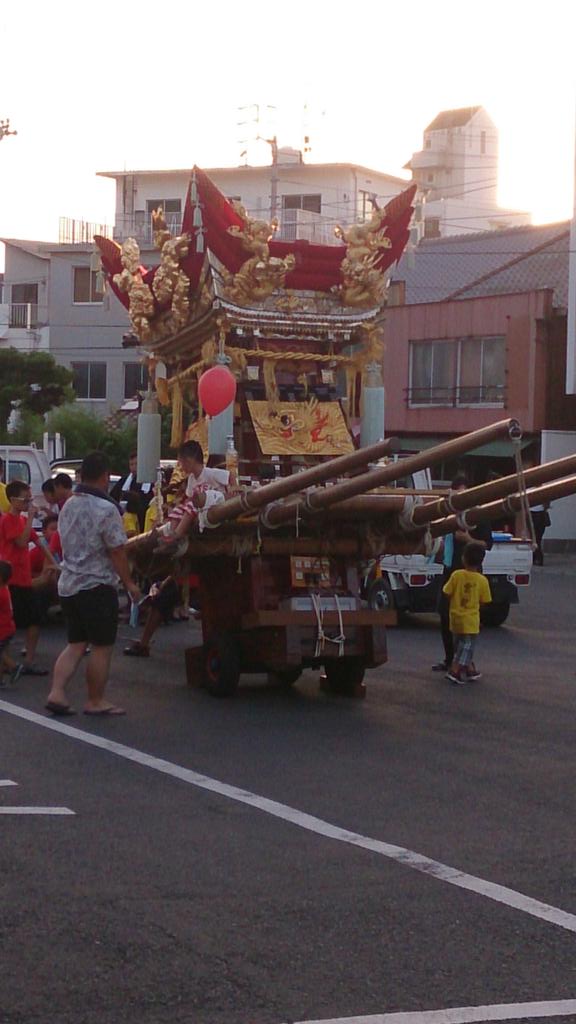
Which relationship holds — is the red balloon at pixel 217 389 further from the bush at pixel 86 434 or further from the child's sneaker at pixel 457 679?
the bush at pixel 86 434

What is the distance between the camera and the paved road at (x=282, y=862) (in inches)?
204

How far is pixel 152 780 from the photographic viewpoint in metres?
8.66

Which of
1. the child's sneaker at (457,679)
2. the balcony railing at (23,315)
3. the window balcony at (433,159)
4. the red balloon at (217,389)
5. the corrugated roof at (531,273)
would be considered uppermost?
the window balcony at (433,159)

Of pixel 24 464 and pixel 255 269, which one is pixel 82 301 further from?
pixel 255 269

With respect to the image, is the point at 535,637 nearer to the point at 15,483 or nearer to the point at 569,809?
the point at 15,483

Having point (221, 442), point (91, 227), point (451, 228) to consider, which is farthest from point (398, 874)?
point (451, 228)

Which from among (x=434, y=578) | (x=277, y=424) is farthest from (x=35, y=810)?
(x=434, y=578)

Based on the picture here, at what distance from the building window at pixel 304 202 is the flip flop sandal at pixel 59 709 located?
1998 inches

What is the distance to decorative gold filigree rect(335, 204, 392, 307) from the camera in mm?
13555

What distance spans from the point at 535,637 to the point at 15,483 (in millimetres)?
7211

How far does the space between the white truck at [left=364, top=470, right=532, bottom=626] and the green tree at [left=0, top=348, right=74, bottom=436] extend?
2333 centimetres

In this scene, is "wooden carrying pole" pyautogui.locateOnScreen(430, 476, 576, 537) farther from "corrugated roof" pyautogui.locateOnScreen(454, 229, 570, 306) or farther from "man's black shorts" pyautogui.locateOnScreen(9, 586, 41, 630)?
"corrugated roof" pyautogui.locateOnScreen(454, 229, 570, 306)

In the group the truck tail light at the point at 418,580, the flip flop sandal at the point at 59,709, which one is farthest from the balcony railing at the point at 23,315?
the flip flop sandal at the point at 59,709

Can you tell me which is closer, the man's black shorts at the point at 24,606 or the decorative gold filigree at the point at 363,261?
the man's black shorts at the point at 24,606
